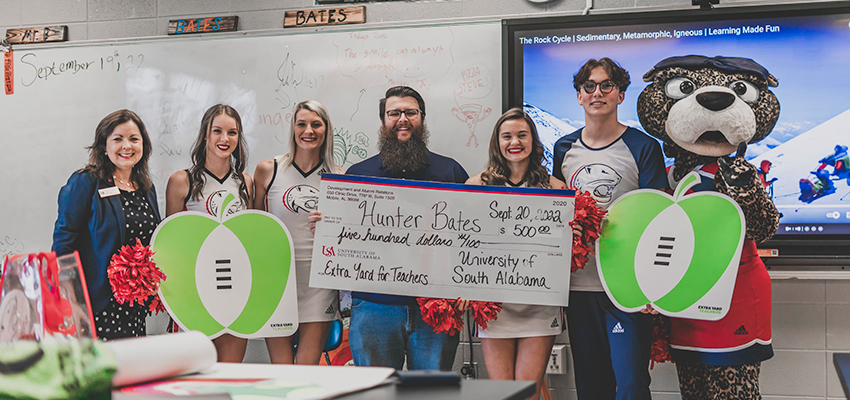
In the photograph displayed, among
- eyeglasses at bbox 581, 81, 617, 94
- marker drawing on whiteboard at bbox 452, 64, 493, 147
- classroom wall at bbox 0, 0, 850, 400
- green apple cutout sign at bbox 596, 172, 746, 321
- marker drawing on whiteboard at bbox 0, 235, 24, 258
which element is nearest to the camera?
green apple cutout sign at bbox 596, 172, 746, 321

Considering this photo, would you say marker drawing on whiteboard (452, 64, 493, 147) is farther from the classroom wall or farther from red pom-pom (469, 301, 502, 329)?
red pom-pom (469, 301, 502, 329)

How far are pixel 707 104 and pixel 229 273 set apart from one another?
2.10 meters

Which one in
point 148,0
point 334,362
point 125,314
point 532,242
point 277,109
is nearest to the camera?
point 532,242

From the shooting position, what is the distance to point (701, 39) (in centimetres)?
295

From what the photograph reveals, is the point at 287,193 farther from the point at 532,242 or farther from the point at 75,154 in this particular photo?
the point at 75,154

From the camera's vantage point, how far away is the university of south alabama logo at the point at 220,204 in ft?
9.04

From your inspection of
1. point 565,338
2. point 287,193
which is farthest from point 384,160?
point 565,338

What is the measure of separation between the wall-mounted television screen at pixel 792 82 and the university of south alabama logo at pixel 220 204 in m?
1.61

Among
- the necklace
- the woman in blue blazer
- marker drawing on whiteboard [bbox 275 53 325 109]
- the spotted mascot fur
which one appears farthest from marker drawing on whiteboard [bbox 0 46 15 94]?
the spotted mascot fur

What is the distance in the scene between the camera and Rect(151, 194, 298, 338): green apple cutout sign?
2.63 m

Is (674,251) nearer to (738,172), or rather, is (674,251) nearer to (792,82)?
(738,172)

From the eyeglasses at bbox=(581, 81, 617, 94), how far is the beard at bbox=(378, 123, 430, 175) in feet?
2.47

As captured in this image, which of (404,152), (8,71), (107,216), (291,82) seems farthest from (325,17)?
(8,71)

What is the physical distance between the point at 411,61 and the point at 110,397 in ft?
9.25
